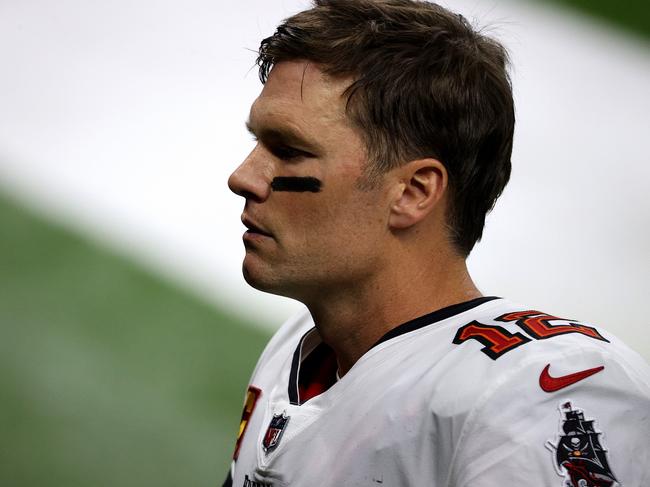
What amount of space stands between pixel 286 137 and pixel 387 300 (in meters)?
0.35

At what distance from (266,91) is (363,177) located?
0.81 ft

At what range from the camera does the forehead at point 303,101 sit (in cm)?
173

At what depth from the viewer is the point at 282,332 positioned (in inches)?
85.8

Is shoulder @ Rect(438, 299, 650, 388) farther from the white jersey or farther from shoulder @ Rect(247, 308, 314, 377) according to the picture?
shoulder @ Rect(247, 308, 314, 377)

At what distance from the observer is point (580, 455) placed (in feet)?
4.57

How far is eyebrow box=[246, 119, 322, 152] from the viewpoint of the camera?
174cm

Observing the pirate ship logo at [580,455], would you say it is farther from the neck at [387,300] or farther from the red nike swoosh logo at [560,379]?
the neck at [387,300]

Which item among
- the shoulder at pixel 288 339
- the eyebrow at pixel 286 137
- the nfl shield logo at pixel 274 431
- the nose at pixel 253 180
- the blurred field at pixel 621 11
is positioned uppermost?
the blurred field at pixel 621 11

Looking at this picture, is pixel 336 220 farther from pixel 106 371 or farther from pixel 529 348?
pixel 106 371

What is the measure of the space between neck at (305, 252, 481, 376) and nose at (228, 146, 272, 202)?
22 cm

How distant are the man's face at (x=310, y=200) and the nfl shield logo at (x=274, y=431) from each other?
24 cm

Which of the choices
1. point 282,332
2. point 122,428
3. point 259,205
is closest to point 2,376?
point 122,428

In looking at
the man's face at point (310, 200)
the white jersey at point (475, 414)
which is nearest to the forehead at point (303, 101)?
the man's face at point (310, 200)

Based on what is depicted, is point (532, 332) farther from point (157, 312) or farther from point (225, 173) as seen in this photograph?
point (225, 173)
